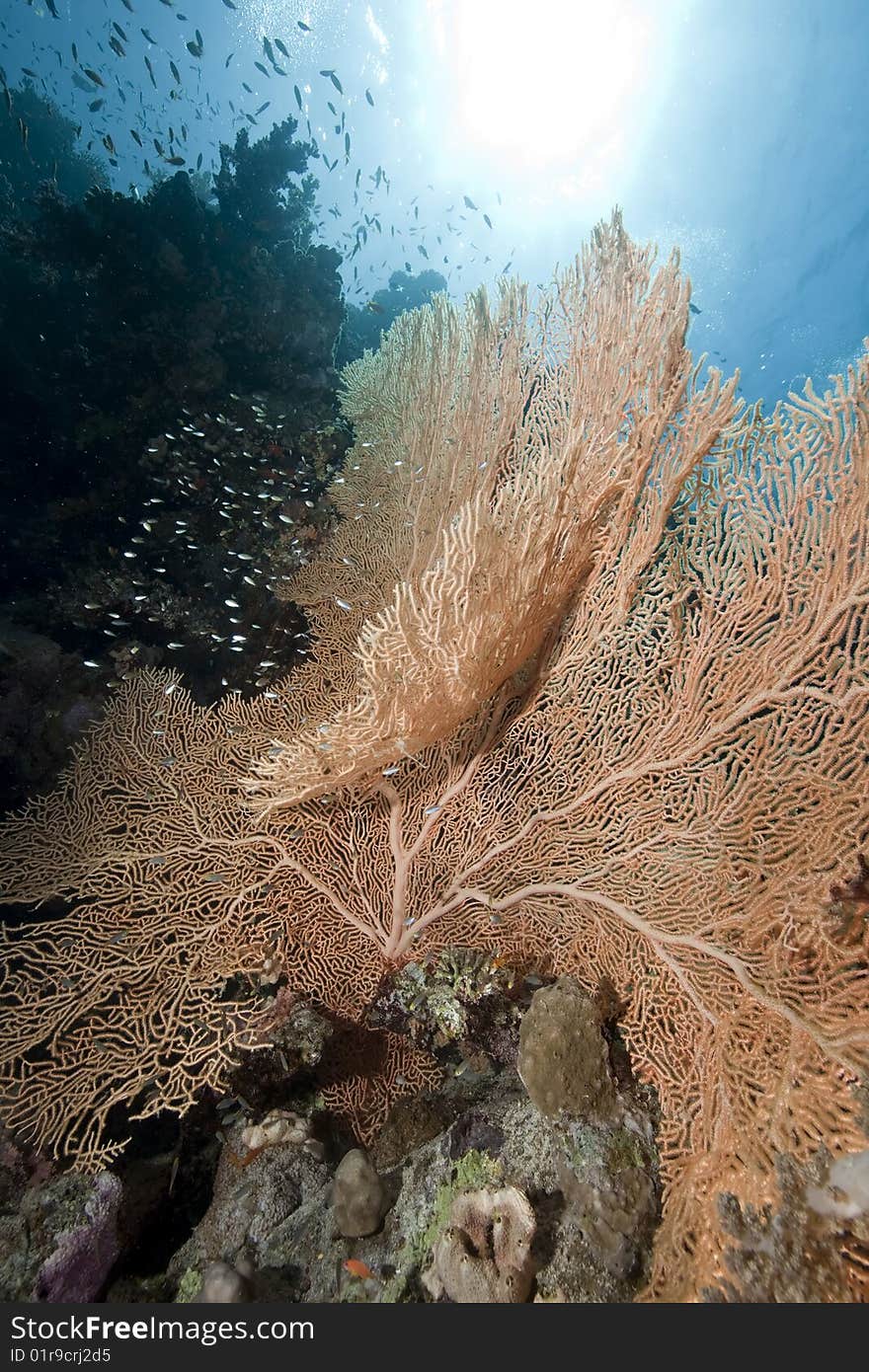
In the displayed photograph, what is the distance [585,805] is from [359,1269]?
2.45 m

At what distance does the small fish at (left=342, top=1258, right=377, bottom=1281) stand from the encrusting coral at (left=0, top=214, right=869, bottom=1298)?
0.98 meters

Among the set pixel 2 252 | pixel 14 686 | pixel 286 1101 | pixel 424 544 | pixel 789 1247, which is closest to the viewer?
pixel 789 1247

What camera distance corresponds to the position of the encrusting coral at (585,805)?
2.44 meters

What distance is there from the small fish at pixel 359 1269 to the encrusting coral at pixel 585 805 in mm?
982

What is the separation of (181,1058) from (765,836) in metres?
3.38

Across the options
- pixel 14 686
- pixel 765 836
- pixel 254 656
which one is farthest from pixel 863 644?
pixel 14 686

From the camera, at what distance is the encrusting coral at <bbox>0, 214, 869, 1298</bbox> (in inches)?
96.0

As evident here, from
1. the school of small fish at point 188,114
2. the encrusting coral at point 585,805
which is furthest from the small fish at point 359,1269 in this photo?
the school of small fish at point 188,114

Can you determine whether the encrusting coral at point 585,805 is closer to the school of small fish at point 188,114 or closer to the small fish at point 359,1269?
the small fish at point 359,1269

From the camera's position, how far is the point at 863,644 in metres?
2.64

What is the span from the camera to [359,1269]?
2.59 metres

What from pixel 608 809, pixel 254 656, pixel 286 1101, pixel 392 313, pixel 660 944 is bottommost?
pixel 286 1101

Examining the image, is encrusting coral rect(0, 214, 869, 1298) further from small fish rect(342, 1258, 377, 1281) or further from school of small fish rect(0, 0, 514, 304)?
school of small fish rect(0, 0, 514, 304)

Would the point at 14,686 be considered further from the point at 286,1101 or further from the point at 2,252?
the point at 2,252
